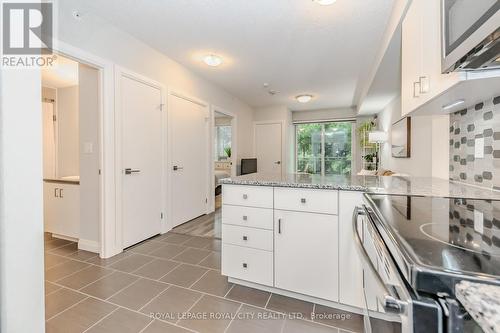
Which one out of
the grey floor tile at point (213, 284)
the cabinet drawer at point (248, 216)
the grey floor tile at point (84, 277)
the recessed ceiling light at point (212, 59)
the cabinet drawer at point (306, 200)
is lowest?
the grey floor tile at point (213, 284)

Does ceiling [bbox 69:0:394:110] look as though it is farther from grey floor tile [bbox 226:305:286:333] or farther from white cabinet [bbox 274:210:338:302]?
grey floor tile [bbox 226:305:286:333]

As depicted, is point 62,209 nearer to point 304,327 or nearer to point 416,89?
point 304,327

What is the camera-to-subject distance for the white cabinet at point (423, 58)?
3.60 ft

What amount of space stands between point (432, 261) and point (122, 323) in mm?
1732

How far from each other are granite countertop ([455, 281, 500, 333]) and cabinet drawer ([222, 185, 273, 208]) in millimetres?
1326

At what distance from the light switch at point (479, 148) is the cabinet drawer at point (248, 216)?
1339mm

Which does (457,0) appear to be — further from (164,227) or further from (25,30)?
(164,227)

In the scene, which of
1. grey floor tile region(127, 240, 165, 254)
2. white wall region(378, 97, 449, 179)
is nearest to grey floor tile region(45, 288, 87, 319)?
grey floor tile region(127, 240, 165, 254)

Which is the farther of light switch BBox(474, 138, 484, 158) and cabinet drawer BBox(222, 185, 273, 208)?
cabinet drawer BBox(222, 185, 273, 208)

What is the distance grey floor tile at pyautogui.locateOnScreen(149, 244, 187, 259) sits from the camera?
2475mm

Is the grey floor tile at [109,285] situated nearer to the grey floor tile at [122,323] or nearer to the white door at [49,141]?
the grey floor tile at [122,323]

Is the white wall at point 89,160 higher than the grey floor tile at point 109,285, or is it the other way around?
the white wall at point 89,160

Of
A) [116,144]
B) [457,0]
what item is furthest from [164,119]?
[457,0]

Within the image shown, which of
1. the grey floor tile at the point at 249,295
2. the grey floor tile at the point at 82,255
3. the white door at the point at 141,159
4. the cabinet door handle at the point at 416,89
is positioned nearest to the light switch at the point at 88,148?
the white door at the point at 141,159
